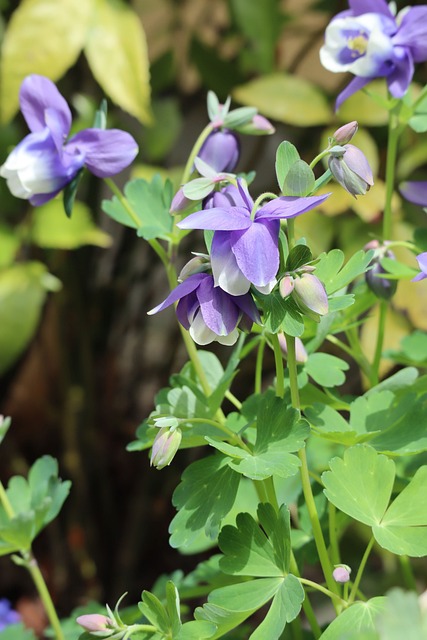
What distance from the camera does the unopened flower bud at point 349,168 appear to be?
51cm

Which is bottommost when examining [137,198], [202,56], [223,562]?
[202,56]

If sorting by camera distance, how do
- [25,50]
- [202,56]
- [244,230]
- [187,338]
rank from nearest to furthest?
1. [244,230]
2. [187,338]
3. [25,50]
4. [202,56]

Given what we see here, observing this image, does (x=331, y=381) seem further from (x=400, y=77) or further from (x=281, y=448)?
(x=400, y=77)

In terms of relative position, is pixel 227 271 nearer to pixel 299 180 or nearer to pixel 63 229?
pixel 299 180

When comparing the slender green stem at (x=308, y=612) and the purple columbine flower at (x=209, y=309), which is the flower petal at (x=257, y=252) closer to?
the purple columbine flower at (x=209, y=309)

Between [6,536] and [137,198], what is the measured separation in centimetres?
32

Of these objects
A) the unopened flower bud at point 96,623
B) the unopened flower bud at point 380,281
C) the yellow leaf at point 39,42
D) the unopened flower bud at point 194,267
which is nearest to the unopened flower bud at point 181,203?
the unopened flower bud at point 194,267

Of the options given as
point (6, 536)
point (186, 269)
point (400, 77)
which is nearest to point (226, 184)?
point (186, 269)

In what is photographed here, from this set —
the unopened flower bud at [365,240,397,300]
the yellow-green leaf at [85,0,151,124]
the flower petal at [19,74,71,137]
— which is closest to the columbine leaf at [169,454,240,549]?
the unopened flower bud at [365,240,397,300]

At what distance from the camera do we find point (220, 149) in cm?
68

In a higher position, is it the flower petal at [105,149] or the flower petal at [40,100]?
the flower petal at [40,100]

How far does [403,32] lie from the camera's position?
2.27 ft

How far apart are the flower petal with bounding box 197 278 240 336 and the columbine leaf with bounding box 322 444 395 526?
4.9 inches

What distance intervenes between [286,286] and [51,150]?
296mm
